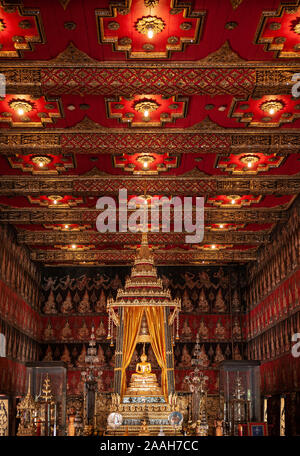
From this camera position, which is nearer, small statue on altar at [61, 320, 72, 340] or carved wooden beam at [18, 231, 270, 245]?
carved wooden beam at [18, 231, 270, 245]

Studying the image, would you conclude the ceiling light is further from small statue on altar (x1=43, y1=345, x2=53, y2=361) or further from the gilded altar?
small statue on altar (x1=43, y1=345, x2=53, y2=361)

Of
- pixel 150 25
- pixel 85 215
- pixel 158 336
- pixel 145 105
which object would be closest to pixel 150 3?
pixel 150 25

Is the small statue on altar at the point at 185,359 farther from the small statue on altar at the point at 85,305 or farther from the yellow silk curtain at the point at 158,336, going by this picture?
the yellow silk curtain at the point at 158,336

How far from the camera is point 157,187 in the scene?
15602 mm

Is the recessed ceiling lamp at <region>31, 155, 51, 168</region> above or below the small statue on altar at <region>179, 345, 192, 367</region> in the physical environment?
above

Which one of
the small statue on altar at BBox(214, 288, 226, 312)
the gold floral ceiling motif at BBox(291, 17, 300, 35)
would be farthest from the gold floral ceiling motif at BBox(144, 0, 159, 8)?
the small statue on altar at BBox(214, 288, 226, 312)

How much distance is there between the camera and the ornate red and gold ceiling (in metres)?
8.98

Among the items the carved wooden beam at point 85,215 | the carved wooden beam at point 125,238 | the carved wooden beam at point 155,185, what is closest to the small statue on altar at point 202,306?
the carved wooden beam at point 125,238

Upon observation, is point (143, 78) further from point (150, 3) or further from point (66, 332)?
point (66, 332)

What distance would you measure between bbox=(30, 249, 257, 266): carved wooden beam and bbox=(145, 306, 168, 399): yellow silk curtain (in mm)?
5298

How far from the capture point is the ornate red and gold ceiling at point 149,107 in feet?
29.5

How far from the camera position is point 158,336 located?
680 inches

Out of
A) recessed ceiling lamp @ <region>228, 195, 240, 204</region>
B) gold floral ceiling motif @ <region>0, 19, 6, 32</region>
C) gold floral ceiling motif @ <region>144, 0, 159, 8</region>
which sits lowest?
gold floral ceiling motif @ <region>0, 19, 6, 32</region>
